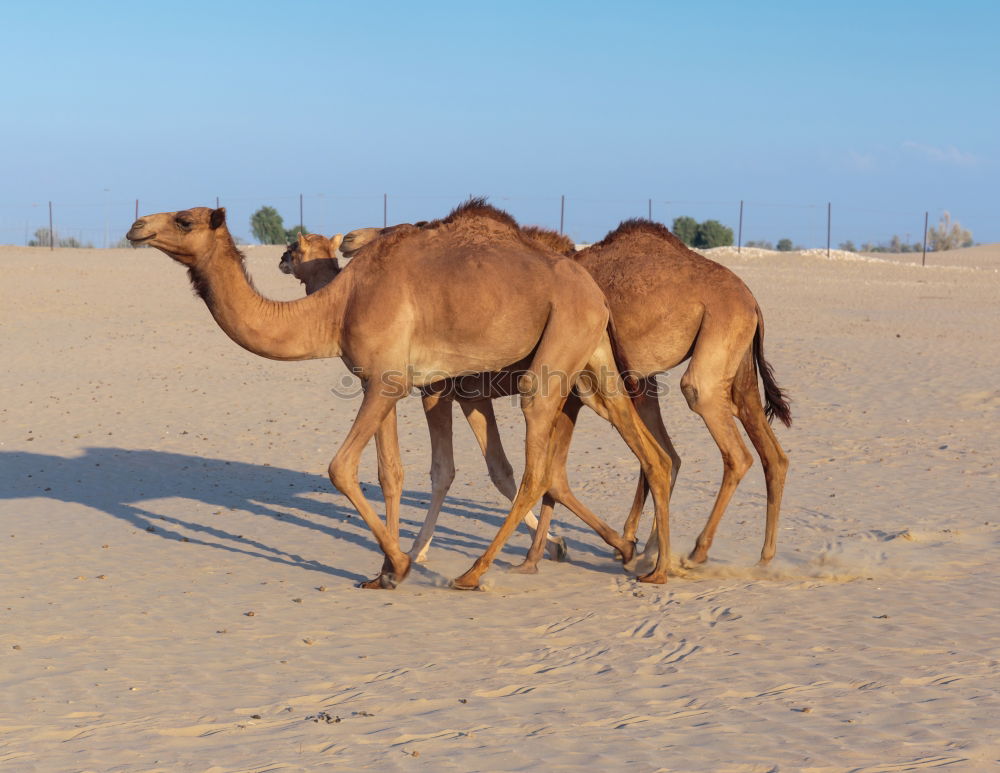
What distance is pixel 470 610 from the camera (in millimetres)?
7223

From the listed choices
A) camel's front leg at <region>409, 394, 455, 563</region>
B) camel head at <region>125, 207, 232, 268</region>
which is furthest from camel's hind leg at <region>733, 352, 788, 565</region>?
camel head at <region>125, 207, 232, 268</region>

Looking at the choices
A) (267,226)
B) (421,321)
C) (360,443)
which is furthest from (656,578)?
(267,226)

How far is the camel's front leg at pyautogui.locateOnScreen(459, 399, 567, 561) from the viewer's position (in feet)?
28.4

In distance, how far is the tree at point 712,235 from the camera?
4653 cm

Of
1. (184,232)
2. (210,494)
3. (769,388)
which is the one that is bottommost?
(210,494)

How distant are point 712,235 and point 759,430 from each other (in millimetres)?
38946

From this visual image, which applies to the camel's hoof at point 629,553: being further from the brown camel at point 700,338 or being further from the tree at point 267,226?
the tree at point 267,226

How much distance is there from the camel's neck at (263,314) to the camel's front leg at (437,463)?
1090 mm

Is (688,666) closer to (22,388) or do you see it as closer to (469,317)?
(469,317)

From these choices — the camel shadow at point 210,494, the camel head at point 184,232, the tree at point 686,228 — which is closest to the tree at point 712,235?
the tree at point 686,228

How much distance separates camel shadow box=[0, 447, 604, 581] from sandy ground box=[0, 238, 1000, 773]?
0.14 feet

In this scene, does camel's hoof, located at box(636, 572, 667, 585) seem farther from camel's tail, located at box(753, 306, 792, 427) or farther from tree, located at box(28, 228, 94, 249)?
tree, located at box(28, 228, 94, 249)

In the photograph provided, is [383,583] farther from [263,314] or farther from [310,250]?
[310,250]

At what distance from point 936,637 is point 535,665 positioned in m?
2.04
